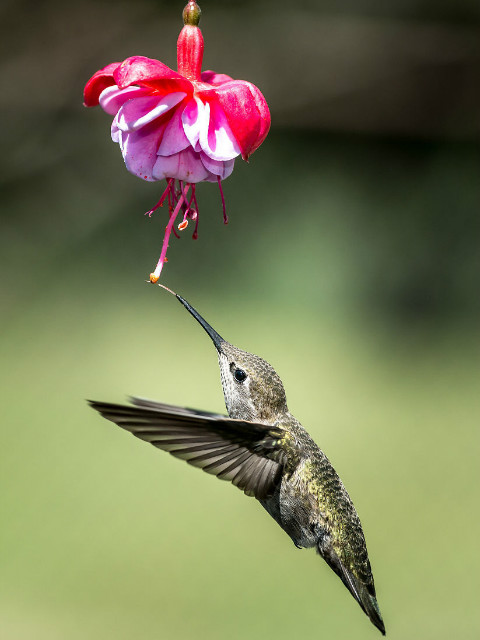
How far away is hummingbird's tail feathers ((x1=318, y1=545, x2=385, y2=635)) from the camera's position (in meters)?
1.37

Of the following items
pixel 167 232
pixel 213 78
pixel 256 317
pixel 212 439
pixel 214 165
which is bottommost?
pixel 212 439

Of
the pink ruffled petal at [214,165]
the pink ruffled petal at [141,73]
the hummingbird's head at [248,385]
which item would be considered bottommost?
the hummingbird's head at [248,385]

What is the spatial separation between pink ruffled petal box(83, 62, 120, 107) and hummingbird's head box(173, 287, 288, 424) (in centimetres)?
36

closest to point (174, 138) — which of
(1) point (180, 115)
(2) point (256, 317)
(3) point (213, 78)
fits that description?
(1) point (180, 115)

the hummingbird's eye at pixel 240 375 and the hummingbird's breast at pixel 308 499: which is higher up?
the hummingbird's eye at pixel 240 375

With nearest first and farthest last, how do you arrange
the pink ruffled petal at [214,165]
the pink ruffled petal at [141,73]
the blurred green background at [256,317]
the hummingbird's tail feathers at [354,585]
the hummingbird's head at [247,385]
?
1. the pink ruffled petal at [141,73]
2. the pink ruffled petal at [214,165]
3. the hummingbird's head at [247,385]
4. the hummingbird's tail feathers at [354,585]
5. the blurred green background at [256,317]

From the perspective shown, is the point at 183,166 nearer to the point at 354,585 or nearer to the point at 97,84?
the point at 97,84

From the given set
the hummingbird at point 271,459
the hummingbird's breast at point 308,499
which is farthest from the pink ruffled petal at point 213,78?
the hummingbird's breast at point 308,499

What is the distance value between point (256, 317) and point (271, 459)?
380 cm

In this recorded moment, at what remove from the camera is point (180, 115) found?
3.34ft

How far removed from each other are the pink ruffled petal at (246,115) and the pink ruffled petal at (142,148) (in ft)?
0.34

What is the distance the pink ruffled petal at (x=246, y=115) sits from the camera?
0.97 m

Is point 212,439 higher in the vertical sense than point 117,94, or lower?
lower

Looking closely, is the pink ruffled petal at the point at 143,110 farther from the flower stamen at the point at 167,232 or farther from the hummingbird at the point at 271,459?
the hummingbird at the point at 271,459
